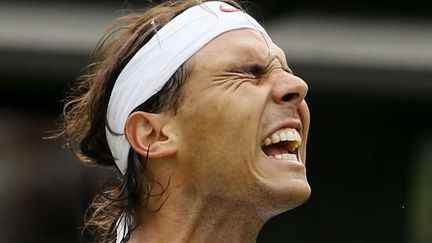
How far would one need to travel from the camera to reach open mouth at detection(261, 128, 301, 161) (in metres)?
2.63

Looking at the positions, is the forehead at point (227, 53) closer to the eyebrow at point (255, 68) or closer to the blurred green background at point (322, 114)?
the eyebrow at point (255, 68)

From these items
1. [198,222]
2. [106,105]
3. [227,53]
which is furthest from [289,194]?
[106,105]

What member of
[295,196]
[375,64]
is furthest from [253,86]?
[375,64]

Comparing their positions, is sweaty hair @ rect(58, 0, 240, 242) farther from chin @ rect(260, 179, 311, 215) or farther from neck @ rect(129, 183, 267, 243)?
chin @ rect(260, 179, 311, 215)

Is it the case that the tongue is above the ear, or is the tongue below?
below

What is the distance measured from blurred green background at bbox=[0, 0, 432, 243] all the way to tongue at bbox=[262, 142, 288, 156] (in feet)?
11.8

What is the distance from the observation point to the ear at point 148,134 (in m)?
2.70

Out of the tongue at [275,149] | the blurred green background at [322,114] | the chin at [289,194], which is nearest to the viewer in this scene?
the chin at [289,194]

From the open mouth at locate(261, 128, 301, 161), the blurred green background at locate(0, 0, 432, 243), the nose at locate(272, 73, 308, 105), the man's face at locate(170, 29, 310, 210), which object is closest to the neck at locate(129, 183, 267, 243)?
the man's face at locate(170, 29, 310, 210)

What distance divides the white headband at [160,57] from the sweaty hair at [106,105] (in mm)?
21

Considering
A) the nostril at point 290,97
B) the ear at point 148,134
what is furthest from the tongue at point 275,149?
the ear at point 148,134

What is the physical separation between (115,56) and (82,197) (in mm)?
3644

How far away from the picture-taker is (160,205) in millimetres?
2723

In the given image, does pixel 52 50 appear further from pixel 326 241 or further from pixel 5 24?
pixel 326 241
